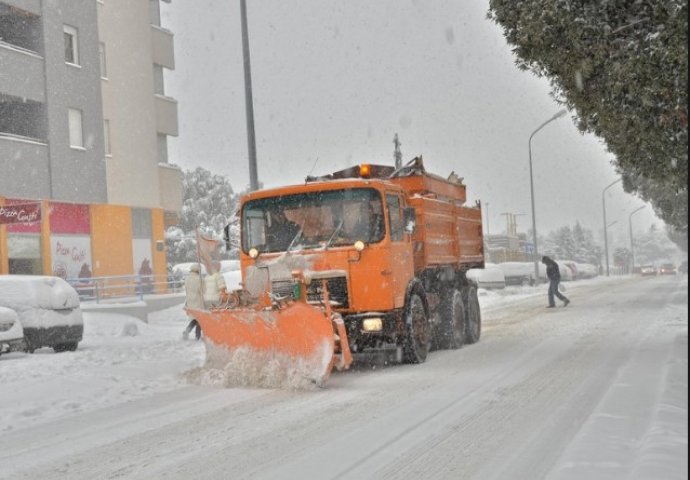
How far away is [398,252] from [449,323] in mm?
2907

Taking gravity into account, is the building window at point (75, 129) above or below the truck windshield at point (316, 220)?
above

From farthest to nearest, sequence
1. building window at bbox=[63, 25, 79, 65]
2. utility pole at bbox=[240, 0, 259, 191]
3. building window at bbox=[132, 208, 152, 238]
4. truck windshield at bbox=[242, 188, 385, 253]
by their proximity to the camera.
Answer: building window at bbox=[132, 208, 152, 238], building window at bbox=[63, 25, 79, 65], utility pole at bbox=[240, 0, 259, 191], truck windshield at bbox=[242, 188, 385, 253]

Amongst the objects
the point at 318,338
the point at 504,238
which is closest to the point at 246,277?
the point at 318,338

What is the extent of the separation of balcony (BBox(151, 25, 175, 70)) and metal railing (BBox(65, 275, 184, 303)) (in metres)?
8.29

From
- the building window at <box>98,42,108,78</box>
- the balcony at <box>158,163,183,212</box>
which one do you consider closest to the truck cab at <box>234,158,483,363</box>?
the building window at <box>98,42,108,78</box>

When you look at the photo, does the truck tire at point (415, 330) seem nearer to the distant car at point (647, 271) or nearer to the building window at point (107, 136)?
the building window at point (107, 136)

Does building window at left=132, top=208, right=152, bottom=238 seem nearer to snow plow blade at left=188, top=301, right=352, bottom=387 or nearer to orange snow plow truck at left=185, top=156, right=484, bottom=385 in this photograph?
orange snow plow truck at left=185, top=156, right=484, bottom=385

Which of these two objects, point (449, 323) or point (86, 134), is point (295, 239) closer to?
point (449, 323)

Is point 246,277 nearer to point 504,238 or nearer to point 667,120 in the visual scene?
point 667,120

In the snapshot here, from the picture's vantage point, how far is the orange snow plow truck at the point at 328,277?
377 inches

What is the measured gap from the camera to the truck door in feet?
35.4

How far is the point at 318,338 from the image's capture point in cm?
935

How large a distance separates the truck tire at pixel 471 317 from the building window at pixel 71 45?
1679cm

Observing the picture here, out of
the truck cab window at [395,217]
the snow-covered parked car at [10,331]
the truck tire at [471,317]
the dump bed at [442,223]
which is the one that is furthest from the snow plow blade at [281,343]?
the truck tire at [471,317]
